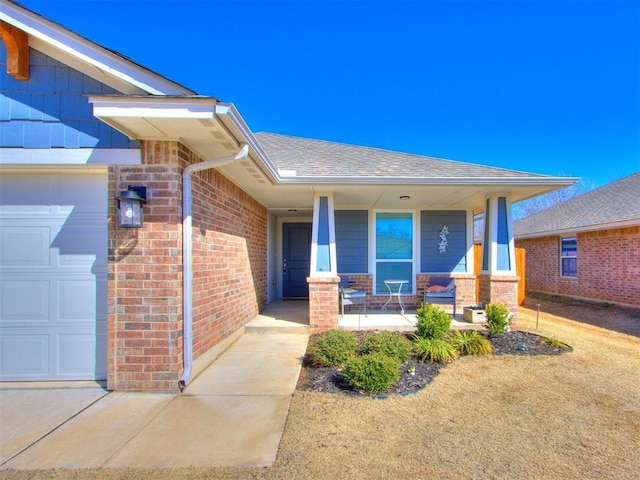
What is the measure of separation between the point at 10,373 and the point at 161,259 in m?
2.17

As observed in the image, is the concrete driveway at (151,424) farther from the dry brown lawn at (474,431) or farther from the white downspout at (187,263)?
the white downspout at (187,263)

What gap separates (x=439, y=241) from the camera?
769cm

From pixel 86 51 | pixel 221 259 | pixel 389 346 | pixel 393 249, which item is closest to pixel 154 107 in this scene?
pixel 86 51

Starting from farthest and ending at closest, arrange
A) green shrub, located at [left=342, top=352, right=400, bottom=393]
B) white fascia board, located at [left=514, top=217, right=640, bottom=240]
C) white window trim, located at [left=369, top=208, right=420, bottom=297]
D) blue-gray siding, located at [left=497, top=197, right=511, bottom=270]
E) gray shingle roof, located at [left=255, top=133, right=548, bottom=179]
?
white fascia board, located at [left=514, top=217, right=640, bottom=240]
white window trim, located at [left=369, top=208, right=420, bottom=297]
blue-gray siding, located at [left=497, top=197, right=511, bottom=270]
gray shingle roof, located at [left=255, top=133, right=548, bottom=179]
green shrub, located at [left=342, top=352, right=400, bottom=393]

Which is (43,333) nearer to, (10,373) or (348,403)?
(10,373)

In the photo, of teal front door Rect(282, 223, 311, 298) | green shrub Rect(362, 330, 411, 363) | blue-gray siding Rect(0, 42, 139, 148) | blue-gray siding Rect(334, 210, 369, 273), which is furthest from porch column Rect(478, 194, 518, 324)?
blue-gray siding Rect(0, 42, 139, 148)

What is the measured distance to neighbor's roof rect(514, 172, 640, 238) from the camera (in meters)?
9.16

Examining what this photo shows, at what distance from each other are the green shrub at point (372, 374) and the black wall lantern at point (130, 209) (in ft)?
8.76

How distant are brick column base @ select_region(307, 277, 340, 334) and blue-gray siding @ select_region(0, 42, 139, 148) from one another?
11.6 ft

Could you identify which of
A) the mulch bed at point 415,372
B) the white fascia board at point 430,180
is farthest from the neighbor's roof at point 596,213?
the mulch bed at point 415,372

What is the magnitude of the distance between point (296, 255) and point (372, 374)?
20.6 ft

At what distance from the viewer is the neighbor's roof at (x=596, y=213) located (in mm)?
9164

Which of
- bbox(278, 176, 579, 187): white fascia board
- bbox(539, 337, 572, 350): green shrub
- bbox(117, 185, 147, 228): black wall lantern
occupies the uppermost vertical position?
bbox(278, 176, 579, 187): white fascia board

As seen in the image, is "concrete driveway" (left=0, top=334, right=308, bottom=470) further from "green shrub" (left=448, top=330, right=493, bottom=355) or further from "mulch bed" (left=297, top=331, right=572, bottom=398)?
"green shrub" (left=448, top=330, right=493, bottom=355)
